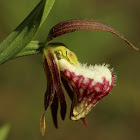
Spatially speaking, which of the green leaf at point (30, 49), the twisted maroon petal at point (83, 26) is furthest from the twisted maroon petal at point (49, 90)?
the twisted maroon petal at point (83, 26)

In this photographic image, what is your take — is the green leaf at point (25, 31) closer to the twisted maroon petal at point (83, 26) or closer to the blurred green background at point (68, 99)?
the twisted maroon petal at point (83, 26)

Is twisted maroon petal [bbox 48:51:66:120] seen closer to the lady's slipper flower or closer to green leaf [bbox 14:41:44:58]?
the lady's slipper flower

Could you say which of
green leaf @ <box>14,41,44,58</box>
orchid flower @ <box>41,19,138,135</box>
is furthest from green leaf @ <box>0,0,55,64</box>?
orchid flower @ <box>41,19,138,135</box>

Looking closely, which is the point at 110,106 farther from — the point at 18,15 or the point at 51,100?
the point at 51,100

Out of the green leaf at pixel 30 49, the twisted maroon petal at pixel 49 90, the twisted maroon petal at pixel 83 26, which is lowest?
the twisted maroon petal at pixel 49 90

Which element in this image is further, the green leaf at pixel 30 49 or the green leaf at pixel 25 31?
the green leaf at pixel 30 49

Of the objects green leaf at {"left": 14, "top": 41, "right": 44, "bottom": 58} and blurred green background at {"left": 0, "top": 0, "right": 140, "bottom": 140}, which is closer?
green leaf at {"left": 14, "top": 41, "right": 44, "bottom": 58}
